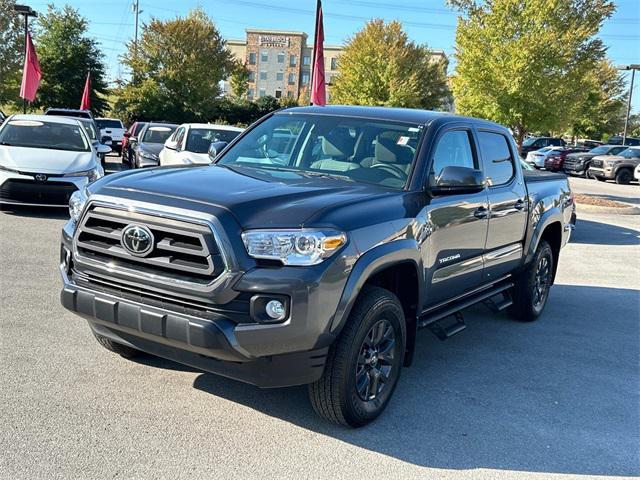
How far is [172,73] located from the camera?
44.6 meters

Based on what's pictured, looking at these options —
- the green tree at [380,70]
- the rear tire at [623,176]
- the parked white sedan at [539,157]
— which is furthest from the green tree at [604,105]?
the rear tire at [623,176]

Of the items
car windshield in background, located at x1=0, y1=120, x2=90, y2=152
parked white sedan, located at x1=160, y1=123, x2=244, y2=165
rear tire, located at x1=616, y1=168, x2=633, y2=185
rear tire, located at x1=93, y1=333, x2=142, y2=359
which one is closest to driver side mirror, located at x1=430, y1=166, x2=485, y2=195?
rear tire, located at x1=93, y1=333, x2=142, y2=359

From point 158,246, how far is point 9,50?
3687 centimetres

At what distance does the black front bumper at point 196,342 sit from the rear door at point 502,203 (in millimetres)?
2520

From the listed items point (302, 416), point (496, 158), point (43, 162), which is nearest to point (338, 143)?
point (496, 158)

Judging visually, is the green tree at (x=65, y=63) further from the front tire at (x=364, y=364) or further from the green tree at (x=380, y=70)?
the front tire at (x=364, y=364)

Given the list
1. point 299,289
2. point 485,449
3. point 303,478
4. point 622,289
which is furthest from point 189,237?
point 622,289

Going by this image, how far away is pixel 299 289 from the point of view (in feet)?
10.6

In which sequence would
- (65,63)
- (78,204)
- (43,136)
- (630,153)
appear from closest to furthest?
(78,204) → (43,136) → (630,153) → (65,63)

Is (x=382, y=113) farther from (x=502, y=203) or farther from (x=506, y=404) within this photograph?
(x=506, y=404)

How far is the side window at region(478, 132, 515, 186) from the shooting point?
5.47 m

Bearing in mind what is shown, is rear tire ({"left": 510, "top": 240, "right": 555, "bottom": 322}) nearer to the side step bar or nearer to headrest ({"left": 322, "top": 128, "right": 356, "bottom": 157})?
the side step bar

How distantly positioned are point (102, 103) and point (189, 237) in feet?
140

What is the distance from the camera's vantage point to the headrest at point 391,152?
453cm
